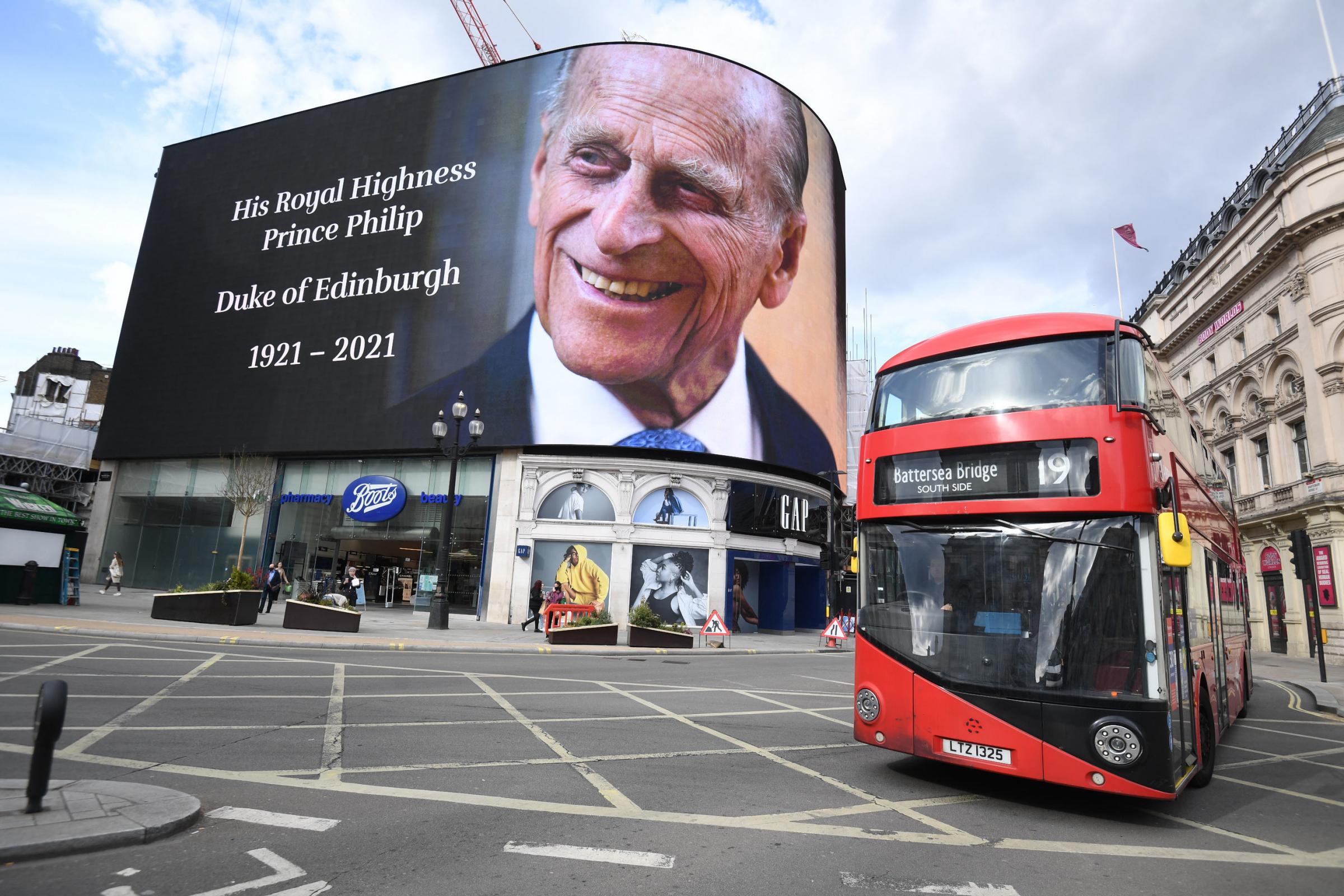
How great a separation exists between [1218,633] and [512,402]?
83.1 ft

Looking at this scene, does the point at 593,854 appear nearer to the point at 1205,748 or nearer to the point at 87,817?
the point at 87,817

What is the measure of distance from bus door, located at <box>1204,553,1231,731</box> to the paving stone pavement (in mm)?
9514

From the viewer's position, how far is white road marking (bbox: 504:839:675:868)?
171 inches

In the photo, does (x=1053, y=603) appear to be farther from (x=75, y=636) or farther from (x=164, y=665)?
(x=75, y=636)

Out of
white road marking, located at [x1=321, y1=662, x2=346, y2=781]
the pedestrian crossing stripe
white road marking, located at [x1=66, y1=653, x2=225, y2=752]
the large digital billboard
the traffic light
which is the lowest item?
white road marking, located at [x1=321, y1=662, x2=346, y2=781]

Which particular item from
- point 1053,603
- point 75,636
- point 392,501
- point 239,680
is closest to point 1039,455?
point 1053,603

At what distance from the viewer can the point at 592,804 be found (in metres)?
5.52

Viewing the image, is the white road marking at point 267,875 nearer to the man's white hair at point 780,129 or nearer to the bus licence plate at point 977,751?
the bus licence plate at point 977,751

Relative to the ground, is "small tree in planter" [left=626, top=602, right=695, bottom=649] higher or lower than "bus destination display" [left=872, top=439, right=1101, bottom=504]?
lower

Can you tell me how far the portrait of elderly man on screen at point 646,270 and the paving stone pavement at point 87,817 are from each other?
24.5 meters

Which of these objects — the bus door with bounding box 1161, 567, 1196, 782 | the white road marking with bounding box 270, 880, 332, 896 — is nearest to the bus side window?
the bus door with bounding box 1161, 567, 1196, 782

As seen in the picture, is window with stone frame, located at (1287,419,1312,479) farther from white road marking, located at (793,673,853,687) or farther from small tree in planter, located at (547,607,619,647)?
small tree in planter, located at (547,607,619,647)

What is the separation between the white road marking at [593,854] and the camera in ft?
14.2

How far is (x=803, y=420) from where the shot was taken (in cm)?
3328
